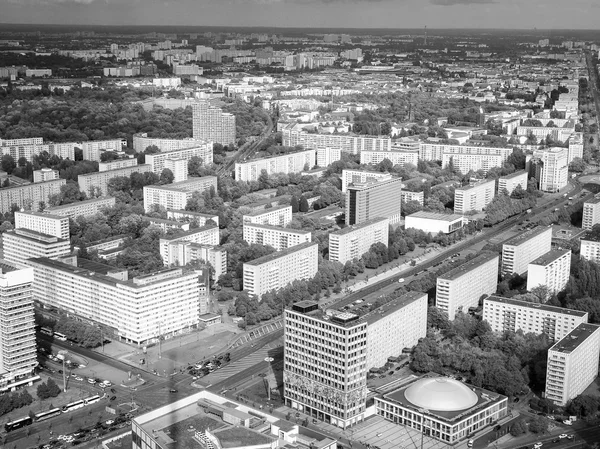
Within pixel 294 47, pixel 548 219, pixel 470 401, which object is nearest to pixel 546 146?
pixel 548 219

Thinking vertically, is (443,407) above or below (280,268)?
below

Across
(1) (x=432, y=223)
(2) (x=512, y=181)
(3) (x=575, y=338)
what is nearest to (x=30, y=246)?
(1) (x=432, y=223)

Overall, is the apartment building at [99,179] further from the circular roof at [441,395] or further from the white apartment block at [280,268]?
the circular roof at [441,395]

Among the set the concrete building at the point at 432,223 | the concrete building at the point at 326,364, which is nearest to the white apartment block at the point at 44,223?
the concrete building at the point at 432,223

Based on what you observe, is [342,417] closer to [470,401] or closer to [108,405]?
[470,401]

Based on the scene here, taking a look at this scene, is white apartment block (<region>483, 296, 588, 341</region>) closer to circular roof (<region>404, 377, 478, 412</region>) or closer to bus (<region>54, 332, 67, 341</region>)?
circular roof (<region>404, 377, 478, 412</region>)

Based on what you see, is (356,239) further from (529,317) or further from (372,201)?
(529,317)
